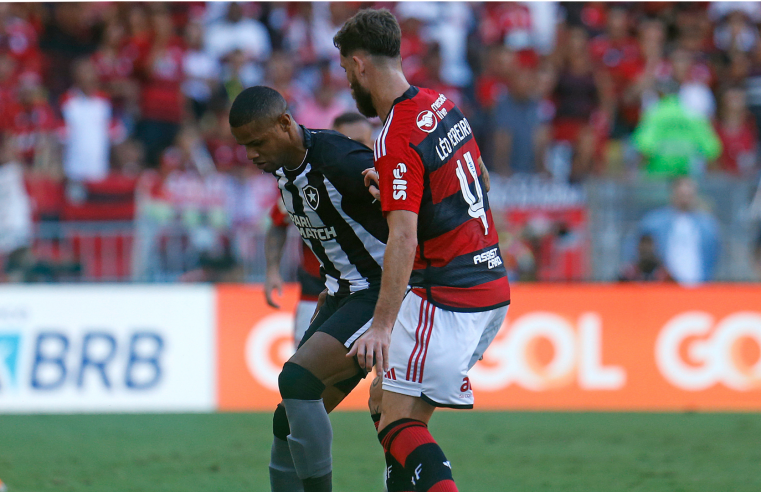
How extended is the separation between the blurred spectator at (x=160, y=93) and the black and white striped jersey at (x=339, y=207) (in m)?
9.20

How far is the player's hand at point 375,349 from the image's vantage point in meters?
3.82

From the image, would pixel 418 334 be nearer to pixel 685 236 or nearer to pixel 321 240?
pixel 321 240

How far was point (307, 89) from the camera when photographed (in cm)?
1384

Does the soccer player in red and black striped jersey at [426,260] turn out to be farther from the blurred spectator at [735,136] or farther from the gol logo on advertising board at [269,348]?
the blurred spectator at [735,136]

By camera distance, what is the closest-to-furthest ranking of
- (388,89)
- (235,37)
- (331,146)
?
(388,89)
(331,146)
(235,37)

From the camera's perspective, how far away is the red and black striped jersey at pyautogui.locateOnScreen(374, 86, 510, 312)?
3.97m

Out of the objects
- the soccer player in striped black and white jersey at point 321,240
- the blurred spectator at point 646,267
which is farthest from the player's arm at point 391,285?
the blurred spectator at point 646,267

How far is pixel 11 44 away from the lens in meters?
14.0

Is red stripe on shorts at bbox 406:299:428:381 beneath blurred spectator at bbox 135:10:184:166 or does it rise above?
beneath

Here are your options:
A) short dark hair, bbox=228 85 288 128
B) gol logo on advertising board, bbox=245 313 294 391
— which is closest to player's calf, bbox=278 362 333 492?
short dark hair, bbox=228 85 288 128

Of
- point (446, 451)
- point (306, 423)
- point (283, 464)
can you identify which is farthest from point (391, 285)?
point (446, 451)

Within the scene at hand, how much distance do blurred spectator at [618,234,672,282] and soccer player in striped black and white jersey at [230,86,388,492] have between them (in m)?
6.60

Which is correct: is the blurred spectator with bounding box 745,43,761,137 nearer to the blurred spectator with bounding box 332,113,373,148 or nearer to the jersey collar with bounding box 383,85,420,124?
the blurred spectator with bounding box 332,113,373,148

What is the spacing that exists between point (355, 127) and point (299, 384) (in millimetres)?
2804
